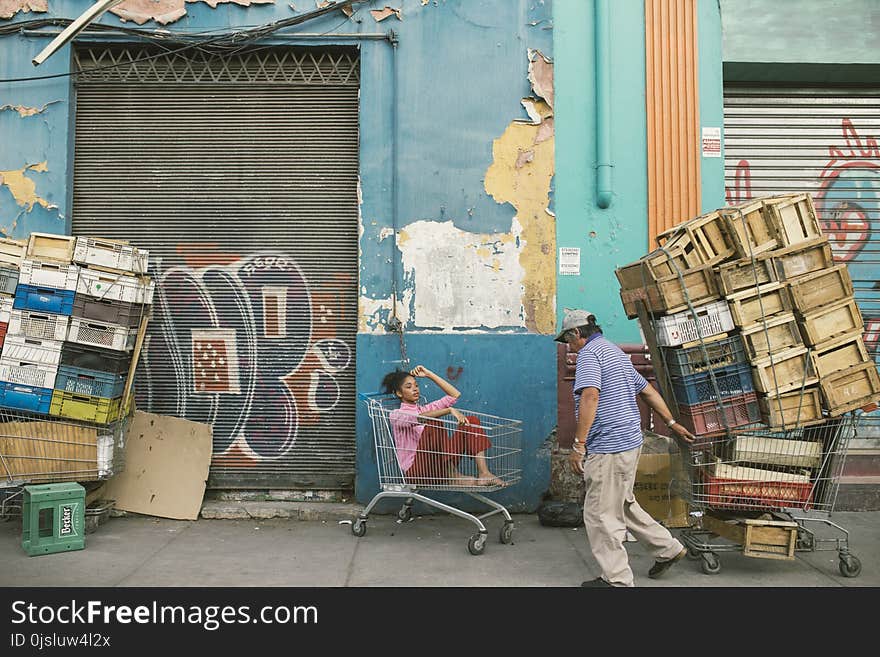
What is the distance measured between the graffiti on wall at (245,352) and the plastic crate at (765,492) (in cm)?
382

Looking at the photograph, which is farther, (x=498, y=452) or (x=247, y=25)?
(x=247, y=25)

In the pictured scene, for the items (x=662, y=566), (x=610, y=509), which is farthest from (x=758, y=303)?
(x=662, y=566)

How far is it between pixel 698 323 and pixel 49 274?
17.4 ft

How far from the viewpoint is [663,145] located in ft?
25.2

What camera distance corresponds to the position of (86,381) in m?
6.52

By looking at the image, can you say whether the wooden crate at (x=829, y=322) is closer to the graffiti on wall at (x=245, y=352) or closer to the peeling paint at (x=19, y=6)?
Answer: the graffiti on wall at (x=245, y=352)

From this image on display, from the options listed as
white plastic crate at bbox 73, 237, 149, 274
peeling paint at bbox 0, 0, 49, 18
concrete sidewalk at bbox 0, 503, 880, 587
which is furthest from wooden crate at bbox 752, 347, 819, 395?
peeling paint at bbox 0, 0, 49, 18

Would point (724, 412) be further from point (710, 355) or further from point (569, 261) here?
point (569, 261)

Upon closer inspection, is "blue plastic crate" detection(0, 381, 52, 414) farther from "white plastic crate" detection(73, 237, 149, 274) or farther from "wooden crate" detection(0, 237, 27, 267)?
"white plastic crate" detection(73, 237, 149, 274)

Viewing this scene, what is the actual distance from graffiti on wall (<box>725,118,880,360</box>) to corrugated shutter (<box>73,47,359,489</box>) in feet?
14.6

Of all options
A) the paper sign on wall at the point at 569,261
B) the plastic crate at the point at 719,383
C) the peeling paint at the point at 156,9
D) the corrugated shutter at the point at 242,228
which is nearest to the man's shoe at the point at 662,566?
the plastic crate at the point at 719,383

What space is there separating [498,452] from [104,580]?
3346 millimetres
